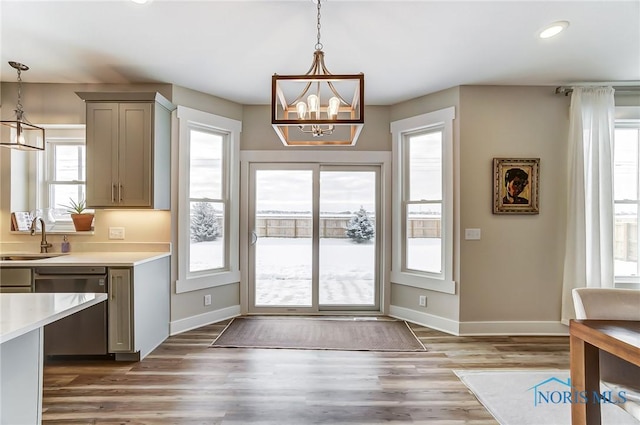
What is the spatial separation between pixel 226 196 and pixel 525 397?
3.50 meters

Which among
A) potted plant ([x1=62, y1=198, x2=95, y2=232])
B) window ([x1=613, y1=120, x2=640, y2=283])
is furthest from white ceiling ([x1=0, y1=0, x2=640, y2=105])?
potted plant ([x1=62, y1=198, x2=95, y2=232])

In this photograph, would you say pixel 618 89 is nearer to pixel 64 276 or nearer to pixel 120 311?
pixel 120 311

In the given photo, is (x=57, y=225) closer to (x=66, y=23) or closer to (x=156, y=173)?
(x=156, y=173)

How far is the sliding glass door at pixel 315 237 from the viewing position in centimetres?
412

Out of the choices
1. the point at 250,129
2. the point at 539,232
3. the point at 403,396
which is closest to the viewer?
the point at 403,396

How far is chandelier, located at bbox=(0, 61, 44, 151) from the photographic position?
118 inches

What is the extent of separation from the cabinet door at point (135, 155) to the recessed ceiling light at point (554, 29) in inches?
138

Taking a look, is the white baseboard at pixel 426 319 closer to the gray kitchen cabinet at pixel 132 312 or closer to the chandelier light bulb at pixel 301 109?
the gray kitchen cabinet at pixel 132 312

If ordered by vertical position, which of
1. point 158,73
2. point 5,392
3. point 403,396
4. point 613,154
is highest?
point 158,73

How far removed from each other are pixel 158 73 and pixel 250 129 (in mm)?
1196

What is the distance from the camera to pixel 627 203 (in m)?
3.46

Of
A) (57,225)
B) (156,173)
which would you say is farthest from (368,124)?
(57,225)

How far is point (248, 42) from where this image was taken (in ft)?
8.64

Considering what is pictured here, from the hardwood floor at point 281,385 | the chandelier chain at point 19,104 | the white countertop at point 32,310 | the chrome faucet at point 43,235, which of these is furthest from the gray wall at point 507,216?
the chandelier chain at point 19,104
